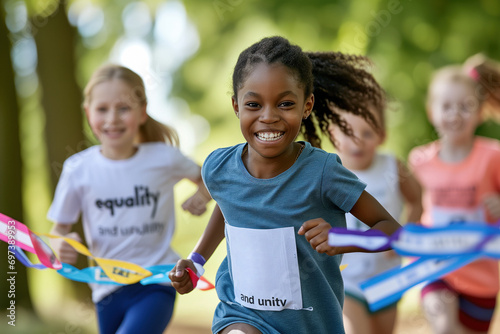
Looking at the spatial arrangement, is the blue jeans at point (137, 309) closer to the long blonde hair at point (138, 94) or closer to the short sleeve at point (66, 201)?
the short sleeve at point (66, 201)

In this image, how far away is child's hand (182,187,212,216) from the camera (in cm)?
395

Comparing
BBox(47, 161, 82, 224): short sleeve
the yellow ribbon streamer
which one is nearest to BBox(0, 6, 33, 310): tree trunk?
BBox(47, 161, 82, 224): short sleeve

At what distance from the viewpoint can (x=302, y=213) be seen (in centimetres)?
264

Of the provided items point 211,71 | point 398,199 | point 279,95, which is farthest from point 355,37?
point 279,95

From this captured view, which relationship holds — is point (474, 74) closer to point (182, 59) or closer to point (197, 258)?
point (197, 258)

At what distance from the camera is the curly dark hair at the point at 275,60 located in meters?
2.68

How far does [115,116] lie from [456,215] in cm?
254

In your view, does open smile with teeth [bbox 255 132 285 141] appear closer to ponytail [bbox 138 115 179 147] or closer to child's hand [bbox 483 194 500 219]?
ponytail [bbox 138 115 179 147]

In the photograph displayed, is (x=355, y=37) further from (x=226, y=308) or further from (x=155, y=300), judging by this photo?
(x=226, y=308)

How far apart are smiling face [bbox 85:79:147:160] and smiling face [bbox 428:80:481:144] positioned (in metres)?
2.38

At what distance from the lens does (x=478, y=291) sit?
4617 mm

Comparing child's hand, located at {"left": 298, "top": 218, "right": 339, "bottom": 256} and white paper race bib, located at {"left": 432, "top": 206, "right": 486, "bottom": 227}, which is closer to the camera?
child's hand, located at {"left": 298, "top": 218, "right": 339, "bottom": 256}

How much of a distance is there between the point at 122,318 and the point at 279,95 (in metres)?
1.98

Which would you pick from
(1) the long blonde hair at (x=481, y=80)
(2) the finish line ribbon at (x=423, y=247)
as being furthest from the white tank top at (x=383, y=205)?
(2) the finish line ribbon at (x=423, y=247)
